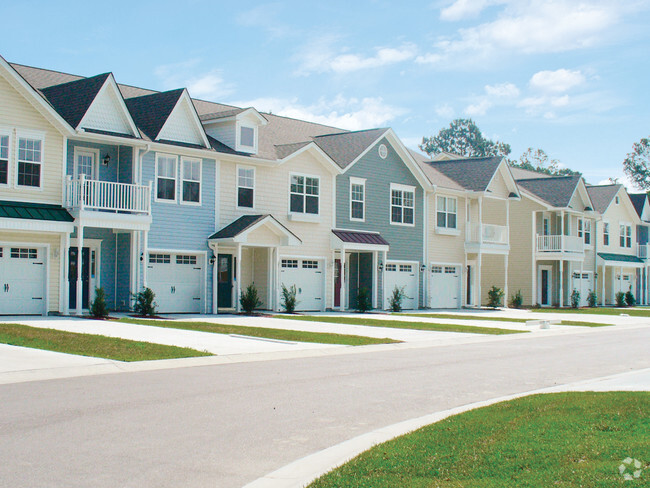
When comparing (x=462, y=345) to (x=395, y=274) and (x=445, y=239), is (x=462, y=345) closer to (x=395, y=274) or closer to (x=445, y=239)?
(x=395, y=274)

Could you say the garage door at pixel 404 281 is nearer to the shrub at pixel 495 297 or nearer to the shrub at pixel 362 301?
the shrub at pixel 362 301

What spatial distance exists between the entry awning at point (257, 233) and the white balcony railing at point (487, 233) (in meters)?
13.9

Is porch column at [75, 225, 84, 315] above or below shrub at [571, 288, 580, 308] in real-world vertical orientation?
above

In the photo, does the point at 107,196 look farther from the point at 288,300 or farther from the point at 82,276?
the point at 288,300

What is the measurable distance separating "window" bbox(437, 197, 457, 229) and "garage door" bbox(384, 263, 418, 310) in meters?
3.34

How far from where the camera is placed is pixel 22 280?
2481 centimetres

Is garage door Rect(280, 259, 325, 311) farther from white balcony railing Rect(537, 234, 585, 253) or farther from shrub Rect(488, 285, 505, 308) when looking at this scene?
white balcony railing Rect(537, 234, 585, 253)

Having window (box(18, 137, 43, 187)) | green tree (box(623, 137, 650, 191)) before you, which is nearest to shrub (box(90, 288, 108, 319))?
window (box(18, 137, 43, 187))

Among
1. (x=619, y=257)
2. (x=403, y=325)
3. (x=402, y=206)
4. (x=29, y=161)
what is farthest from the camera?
(x=619, y=257)

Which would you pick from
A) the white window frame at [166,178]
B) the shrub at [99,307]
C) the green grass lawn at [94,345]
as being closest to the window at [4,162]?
the shrub at [99,307]

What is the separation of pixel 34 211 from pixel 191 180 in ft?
21.0

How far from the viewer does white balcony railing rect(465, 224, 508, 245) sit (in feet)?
136

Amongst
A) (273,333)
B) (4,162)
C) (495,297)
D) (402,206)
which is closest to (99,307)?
(4,162)

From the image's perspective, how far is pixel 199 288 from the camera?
29.6m
